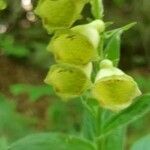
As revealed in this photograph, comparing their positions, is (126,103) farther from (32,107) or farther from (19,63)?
(19,63)

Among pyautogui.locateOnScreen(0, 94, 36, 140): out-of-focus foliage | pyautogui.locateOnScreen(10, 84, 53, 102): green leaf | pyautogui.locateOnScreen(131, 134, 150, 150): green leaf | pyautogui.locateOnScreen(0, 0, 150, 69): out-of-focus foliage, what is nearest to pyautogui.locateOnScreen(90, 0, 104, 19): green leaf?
pyautogui.locateOnScreen(131, 134, 150, 150): green leaf

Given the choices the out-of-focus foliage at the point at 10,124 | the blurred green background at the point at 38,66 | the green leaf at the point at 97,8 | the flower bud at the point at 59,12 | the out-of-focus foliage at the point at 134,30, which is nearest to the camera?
the flower bud at the point at 59,12

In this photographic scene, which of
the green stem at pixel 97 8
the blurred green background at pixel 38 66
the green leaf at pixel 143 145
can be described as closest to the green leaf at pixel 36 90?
the blurred green background at pixel 38 66

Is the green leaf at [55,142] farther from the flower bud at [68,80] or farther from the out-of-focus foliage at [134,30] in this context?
the out-of-focus foliage at [134,30]

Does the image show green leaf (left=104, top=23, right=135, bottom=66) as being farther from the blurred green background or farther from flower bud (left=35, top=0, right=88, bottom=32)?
the blurred green background

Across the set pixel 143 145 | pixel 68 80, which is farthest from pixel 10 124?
pixel 68 80

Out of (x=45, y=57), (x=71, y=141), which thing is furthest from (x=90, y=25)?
(x=45, y=57)
